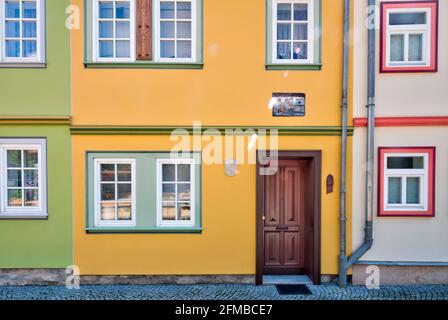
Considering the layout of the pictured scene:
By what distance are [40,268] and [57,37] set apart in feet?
15.5

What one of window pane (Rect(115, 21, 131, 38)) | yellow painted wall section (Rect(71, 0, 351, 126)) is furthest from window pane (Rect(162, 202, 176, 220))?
window pane (Rect(115, 21, 131, 38))

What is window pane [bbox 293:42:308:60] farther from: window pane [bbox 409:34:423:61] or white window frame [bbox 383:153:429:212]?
white window frame [bbox 383:153:429:212]

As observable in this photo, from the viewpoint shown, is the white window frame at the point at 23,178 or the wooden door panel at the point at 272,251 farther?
the wooden door panel at the point at 272,251

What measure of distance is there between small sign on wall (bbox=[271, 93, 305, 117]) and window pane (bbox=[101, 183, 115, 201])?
12.0 ft

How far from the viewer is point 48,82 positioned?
5.65 meters

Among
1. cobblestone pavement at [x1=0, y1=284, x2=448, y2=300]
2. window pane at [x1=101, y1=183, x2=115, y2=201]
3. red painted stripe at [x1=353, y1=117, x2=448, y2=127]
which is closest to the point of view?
cobblestone pavement at [x1=0, y1=284, x2=448, y2=300]

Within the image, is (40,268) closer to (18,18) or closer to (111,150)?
(111,150)

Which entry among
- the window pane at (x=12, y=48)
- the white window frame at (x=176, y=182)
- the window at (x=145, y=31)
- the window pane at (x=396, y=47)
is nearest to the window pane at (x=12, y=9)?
the window pane at (x=12, y=48)

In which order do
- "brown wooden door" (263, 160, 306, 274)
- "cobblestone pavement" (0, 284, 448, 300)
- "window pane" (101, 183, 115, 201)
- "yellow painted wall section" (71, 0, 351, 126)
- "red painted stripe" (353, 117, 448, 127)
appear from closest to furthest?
"cobblestone pavement" (0, 284, 448, 300) < "red painted stripe" (353, 117, 448, 127) < "yellow painted wall section" (71, 0, 351, 126) < "window pane" (101, 183, 115, 201) < "brown wooden door" (263, 160, 306, 274)

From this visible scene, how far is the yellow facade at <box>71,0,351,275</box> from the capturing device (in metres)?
5.66

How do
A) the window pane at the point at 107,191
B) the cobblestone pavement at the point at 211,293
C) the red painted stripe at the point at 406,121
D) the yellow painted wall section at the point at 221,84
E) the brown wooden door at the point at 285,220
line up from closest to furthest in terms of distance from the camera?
1. the cobblestone pavement at the point at 211,293
2. the red painted stripe at the point at 406,121
3. the yellow painted wall section at the point at 221,84
4. the window pane at the point at 107,191
5. the brown wooden door at the point at 285,220

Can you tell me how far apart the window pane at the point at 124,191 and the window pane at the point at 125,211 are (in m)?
0.13

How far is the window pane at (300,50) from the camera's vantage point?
579 cm

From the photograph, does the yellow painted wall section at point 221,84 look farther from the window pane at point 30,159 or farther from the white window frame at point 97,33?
the window pane at point 30,159
